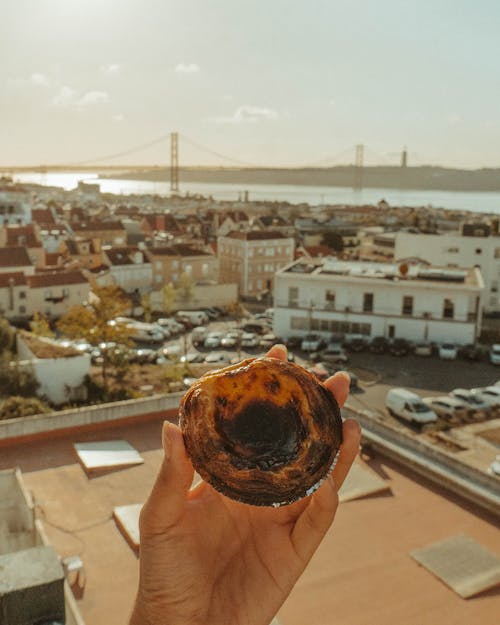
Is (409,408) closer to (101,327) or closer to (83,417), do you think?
(101,327)

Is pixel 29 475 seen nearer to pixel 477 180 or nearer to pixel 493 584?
pixel 493 584

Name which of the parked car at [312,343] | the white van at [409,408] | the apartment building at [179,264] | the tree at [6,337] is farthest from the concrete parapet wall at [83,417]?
the apartment building at [179,264]

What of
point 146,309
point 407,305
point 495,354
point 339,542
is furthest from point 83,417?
point 146,309

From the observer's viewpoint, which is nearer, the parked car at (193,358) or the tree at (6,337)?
the tree at (6,337)

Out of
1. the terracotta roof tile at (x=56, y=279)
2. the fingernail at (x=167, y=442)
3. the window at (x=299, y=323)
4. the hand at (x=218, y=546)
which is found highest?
the fingernail at (x=167, y=442)

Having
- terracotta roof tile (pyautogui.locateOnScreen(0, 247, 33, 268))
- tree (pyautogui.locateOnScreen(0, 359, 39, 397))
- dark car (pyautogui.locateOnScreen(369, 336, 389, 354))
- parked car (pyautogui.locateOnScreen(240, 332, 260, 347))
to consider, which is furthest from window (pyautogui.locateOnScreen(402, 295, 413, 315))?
terracotta roof tile (pyautogui.locateOnScreen(0, 247, 33, 268))

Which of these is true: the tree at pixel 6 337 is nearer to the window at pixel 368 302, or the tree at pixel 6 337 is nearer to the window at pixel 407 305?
the window at pixel 368 302
